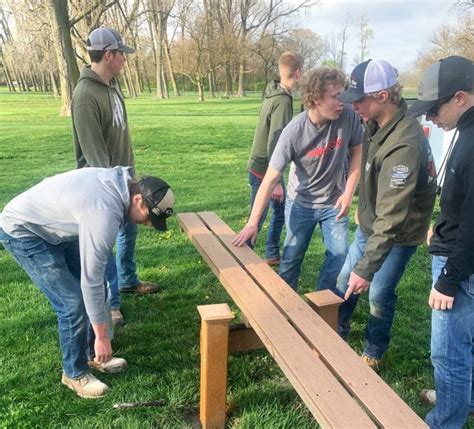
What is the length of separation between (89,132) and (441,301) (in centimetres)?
253

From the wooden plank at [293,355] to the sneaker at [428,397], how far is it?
1163 millimetres

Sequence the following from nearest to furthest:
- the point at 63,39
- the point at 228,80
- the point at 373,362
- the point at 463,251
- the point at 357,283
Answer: the point at 463,251 → the point at 357,283 → the point at 373,362 → the point at 63,39 → the point at 228,80

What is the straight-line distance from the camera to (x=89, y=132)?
3.50m

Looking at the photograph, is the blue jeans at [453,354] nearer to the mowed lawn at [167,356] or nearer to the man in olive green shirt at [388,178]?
the man in olive green shirt at [388,178]

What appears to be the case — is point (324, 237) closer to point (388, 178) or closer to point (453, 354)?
point (388, 178)

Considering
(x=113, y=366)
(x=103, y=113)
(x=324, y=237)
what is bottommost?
(x=113, y=366)

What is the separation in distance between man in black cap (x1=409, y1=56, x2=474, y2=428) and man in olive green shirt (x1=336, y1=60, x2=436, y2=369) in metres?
0.28

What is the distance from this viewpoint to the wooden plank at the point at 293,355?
1.88 m

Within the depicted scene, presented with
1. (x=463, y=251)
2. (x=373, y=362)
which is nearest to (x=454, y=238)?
(x=463, y=251)

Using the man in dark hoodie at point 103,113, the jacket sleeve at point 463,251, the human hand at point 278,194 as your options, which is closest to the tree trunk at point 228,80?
the human hand at point 278,194

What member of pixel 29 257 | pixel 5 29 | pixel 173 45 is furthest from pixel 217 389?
pixel 5 29

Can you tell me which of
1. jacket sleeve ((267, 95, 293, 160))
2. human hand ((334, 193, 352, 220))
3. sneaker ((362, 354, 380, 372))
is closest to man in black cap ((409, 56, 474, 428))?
sneaker ((362, 354, 380, 372))

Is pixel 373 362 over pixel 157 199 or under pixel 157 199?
under

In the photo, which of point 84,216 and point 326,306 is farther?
point 326,306
